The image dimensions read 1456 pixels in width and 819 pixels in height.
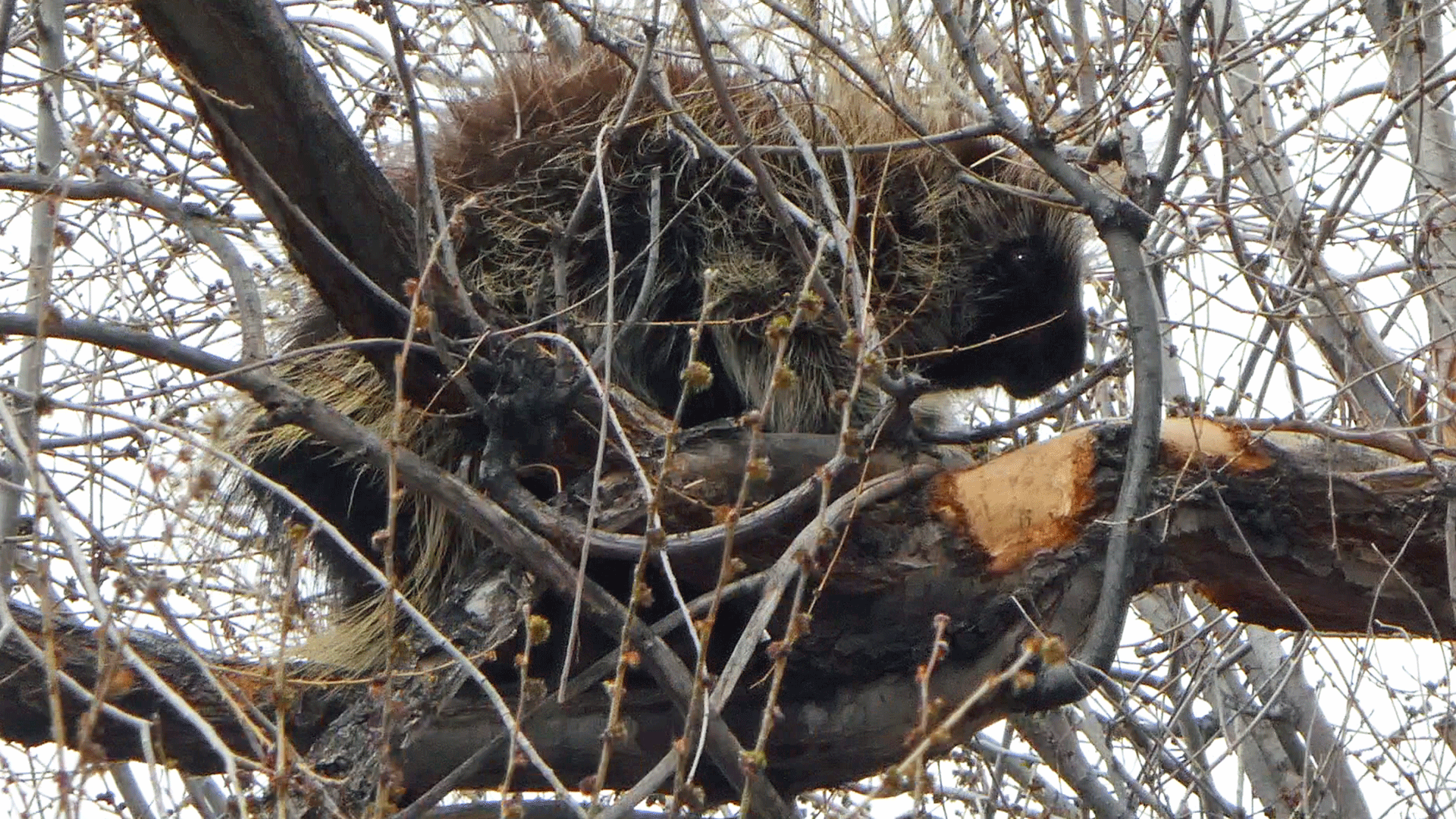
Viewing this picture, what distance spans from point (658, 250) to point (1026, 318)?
0.88 m

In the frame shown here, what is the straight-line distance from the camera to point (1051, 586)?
2.00m

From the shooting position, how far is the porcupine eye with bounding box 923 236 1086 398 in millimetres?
2994

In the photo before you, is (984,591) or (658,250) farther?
(658,250)

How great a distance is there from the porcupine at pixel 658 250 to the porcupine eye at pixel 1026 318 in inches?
4.2

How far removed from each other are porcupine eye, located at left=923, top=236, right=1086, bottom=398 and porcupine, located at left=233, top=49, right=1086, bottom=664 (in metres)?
A: 0.11

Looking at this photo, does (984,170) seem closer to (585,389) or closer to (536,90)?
(536,90)

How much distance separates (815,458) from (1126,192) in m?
0.55

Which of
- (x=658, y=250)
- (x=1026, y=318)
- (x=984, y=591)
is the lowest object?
(x=984, y=591)

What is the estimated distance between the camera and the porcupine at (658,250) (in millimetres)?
2523

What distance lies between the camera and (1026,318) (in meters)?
3.05

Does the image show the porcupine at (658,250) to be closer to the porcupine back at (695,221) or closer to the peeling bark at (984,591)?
the porcupine back at (695,221)

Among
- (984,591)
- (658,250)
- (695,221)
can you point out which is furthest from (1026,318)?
(984,591)

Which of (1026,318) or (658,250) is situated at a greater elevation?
(658,250)

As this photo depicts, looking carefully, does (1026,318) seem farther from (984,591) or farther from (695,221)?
(984,591)
